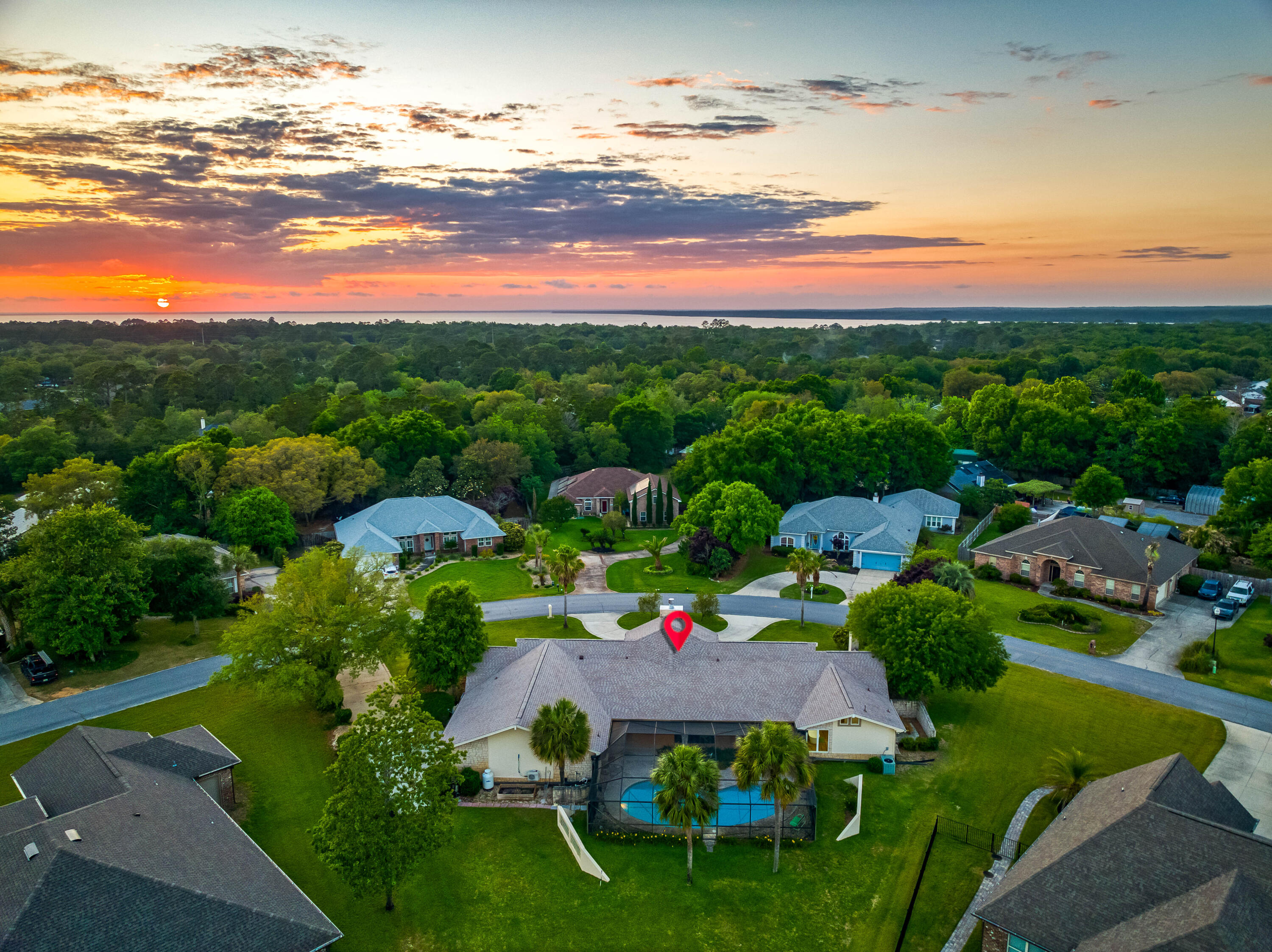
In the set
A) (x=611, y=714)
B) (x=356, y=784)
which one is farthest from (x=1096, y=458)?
(x=356, y=784)

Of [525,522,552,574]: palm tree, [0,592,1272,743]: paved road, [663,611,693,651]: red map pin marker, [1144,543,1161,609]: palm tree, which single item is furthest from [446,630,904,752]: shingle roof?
[1144,543,1161,609]: palm tree

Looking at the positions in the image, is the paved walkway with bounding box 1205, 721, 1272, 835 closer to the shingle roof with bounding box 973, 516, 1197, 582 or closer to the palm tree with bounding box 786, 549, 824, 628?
the shingle roof with bounding box 973, 516, 1197, 582

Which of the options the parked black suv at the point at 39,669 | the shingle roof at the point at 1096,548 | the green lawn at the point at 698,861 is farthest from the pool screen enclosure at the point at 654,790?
the shingle roof at the point at 1096,548

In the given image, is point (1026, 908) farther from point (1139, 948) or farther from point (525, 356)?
point (525, 356)

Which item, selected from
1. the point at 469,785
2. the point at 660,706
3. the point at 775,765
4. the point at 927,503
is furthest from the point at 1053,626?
the point at 469,785

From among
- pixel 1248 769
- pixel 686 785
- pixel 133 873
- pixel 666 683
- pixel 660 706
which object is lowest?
pixel 1248 769

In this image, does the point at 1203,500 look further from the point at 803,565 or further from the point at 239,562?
the point at 239,562
